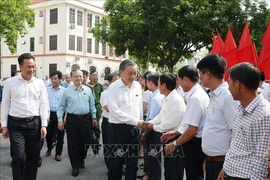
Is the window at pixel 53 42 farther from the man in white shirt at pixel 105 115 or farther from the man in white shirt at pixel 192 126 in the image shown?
the man in white shirt at pixel 192 126

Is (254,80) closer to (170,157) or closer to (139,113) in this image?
(170,157)

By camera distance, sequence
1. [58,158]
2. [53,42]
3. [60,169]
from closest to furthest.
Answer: [60,169] → [58,158] → [53,42]

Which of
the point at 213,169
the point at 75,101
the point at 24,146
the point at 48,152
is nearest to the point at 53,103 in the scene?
the point at 48,152

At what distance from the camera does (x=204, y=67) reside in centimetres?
284

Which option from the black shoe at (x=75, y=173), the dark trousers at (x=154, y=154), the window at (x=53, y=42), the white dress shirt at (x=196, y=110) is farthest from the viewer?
the window at (x=53, y=42)

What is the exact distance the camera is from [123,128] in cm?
412

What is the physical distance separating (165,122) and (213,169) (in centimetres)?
111

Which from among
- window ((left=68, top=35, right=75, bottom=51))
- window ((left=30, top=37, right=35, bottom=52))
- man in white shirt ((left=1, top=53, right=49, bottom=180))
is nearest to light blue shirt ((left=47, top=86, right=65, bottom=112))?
man in white shirt ((left=1, top=53, right=49, bottom=180))

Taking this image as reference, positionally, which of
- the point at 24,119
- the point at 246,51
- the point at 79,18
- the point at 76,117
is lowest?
the point at 76,117

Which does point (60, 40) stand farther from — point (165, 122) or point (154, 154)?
point (165, 122)

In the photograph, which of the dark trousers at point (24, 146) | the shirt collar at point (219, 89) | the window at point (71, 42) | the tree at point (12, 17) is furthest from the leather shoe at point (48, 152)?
the window at point (71, 42)

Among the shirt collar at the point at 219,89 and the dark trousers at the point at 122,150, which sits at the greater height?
the shirt collar at the point at 219,89

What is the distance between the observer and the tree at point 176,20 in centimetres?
1584

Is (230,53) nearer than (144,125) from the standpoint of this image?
No
